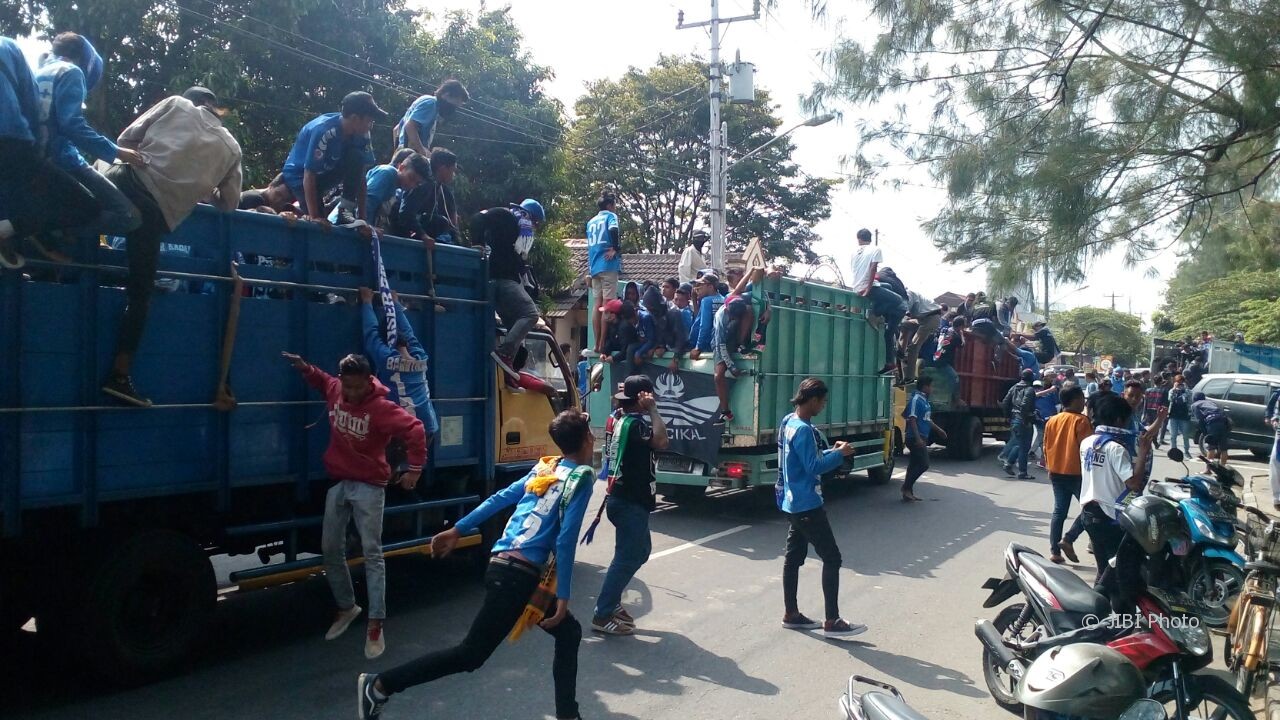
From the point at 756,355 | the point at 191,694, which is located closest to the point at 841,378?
the point at 756,355

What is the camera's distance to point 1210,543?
22.1 ft

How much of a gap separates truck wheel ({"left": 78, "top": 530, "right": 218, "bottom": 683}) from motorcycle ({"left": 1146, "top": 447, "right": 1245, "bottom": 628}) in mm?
6224

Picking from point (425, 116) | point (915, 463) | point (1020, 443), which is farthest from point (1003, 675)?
point (1020, 443)

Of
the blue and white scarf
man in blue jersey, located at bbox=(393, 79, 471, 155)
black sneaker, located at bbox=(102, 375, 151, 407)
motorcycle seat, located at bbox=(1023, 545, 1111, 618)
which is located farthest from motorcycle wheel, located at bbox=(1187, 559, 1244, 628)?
black sneaker, located at bbox=(102, 375, 151, 407)

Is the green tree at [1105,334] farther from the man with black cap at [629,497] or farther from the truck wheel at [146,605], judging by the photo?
the truck wheel at [146,605]

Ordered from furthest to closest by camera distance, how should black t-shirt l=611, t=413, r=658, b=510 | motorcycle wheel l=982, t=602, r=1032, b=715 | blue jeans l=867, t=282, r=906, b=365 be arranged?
blue jeans l=867, t=282, r=906, b=365 → black t-shirt l=611, t=413, r=658, b=510 → motorcycle wheel l=982, t=602, r=1032, b=715

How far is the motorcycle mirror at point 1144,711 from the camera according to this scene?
3627mm

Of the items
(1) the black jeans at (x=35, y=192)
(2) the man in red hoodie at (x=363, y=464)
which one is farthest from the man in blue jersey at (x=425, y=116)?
(1) the black jeans at (x=35, y=192)

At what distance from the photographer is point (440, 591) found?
700 centimetres

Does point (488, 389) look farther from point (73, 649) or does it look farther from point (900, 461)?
point (900, 461)

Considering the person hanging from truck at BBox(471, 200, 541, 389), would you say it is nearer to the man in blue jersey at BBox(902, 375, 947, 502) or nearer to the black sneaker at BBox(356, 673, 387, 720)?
the black sneaker at BBox(356, 673, 387, 720)

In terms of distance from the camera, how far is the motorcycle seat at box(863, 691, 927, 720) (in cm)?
297

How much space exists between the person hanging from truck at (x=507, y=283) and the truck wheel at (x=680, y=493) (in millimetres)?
3985

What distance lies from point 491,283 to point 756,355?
3.64m
